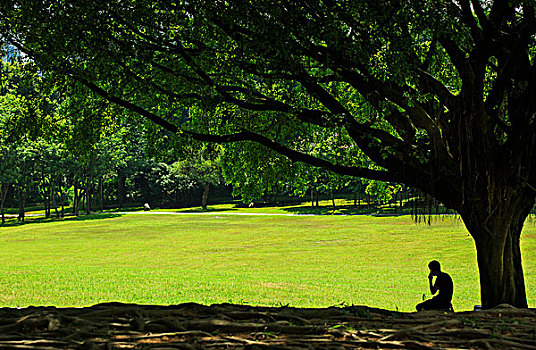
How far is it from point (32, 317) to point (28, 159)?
5142 cm

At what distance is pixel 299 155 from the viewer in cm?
1175

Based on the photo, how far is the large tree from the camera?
908 centimetres

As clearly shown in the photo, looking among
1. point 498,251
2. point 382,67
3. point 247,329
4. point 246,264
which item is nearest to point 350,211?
point 246,264

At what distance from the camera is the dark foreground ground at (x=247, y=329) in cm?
579

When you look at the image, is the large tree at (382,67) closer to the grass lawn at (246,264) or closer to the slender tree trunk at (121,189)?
the grass lawn at (246,264)

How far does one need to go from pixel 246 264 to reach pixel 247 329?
714 inches

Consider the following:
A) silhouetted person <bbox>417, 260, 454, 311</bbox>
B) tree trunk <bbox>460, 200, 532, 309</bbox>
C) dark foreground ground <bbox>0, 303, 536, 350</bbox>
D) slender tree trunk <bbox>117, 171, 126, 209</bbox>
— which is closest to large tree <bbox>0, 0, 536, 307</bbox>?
tree trunk <bbox>460, 200, 532, 309</bbox>

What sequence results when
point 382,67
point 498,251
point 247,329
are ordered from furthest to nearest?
point 498,251 < point 382,67 < point 247,329

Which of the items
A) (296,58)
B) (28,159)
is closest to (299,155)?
(296,58)

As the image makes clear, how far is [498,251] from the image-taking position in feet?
34.9

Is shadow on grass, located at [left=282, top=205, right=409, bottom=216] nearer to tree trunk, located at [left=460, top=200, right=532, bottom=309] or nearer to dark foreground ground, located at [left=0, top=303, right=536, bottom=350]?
tree trunk, located at [left=460, top=200, right=532, bottom=309]

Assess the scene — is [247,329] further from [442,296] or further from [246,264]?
[246,264]

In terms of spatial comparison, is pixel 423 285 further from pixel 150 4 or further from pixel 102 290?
pixel 150 4

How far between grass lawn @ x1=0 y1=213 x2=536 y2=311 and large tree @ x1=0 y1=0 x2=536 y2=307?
3.72 m
